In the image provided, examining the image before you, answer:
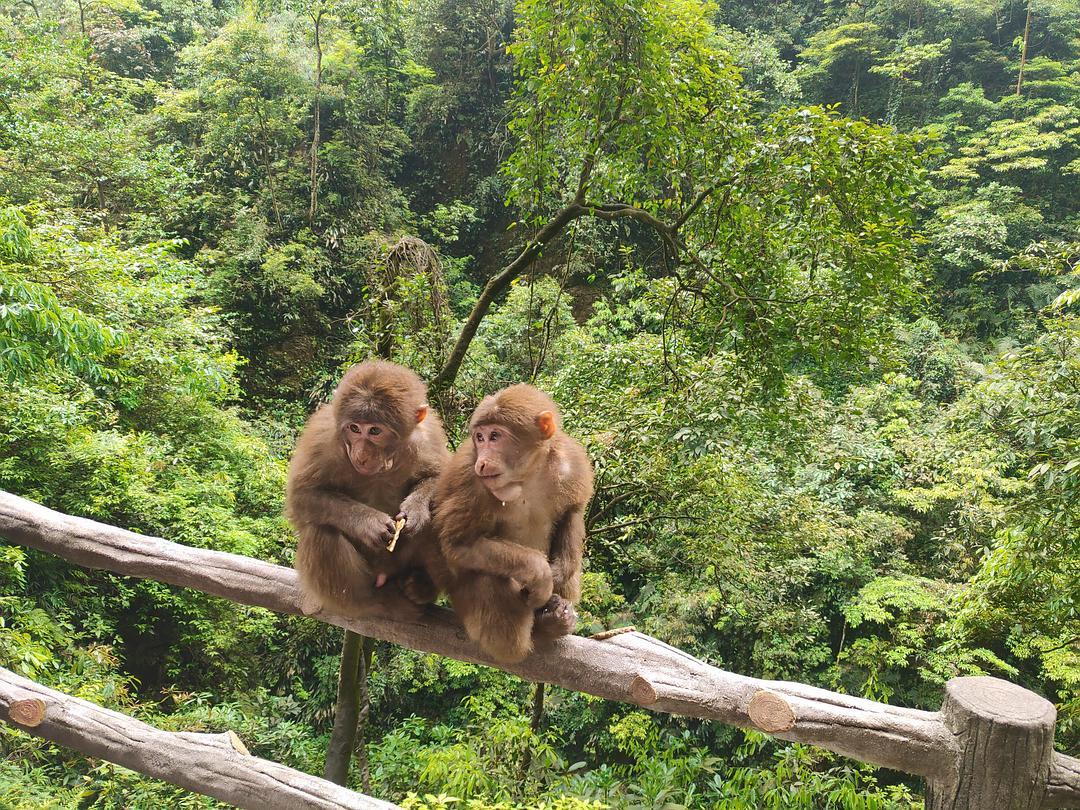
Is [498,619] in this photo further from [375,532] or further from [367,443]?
[367,443]

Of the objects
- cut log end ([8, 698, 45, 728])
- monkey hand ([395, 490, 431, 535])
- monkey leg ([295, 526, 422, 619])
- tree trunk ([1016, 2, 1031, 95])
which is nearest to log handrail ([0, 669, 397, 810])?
cut log end ([8, 698, 45, 728])

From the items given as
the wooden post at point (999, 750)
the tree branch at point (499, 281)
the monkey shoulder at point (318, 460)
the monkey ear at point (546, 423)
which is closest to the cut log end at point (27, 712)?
the monkey shoulder at point (318, 460)

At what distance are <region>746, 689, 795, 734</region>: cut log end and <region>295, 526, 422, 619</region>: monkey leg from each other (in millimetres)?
987

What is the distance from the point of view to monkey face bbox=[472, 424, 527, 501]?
2072 mm

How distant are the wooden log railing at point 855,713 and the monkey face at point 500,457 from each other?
444mm

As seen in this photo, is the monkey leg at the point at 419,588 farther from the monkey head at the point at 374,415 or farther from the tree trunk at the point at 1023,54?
the tree trunk at the point at 1023,54

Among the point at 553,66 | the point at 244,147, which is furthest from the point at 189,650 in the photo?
the point at 244,147

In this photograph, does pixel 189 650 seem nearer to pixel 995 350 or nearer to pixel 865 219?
pixel 865 219

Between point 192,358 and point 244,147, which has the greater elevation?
point 244,147

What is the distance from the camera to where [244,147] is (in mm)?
12180

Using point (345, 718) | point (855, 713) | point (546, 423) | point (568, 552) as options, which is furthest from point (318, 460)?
point (345, 718)

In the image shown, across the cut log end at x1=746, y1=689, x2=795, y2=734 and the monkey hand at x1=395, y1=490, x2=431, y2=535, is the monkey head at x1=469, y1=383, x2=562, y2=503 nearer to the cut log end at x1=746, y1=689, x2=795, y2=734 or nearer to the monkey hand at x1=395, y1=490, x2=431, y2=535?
the monkey hand at x1=395, y1=490, x2=431, y2=535

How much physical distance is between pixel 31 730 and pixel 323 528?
1200 millimetres

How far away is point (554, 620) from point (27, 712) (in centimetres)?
171
